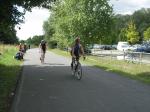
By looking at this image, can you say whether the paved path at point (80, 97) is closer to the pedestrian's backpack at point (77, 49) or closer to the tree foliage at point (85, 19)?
the pedestrian's backpack at point (77, 49)

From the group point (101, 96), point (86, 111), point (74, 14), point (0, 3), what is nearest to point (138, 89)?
point (101, 96)

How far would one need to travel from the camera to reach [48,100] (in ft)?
42.2

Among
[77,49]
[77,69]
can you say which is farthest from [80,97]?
[77,49]

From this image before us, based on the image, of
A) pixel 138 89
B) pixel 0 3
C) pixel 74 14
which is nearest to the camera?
pixel 138 89

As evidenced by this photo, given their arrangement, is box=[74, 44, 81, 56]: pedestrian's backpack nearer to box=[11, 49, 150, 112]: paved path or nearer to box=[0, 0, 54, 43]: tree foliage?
box=[11, 49, 150, 112]: paved path

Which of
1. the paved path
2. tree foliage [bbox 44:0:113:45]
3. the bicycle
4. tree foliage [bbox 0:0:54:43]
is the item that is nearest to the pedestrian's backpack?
the bicycle

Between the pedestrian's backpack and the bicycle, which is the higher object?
the pedestrian's backpack

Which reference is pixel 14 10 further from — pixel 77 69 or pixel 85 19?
pixel 85 19

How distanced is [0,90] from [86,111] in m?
4.81

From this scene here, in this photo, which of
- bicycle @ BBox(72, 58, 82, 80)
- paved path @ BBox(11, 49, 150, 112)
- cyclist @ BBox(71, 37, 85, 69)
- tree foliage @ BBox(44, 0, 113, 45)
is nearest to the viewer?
paved path @ BBox(11, 49, 150, 112)

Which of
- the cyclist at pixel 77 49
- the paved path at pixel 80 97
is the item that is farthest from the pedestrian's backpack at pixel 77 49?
the paved path at pixel 80 97

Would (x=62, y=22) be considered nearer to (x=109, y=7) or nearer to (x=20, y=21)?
(x=109, y=7)

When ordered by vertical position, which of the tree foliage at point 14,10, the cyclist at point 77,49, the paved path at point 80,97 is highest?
the tree foliage at point 14,10

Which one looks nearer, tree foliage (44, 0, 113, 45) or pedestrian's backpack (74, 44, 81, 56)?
pedestrian's backpack (74, 44, 81, 56)
